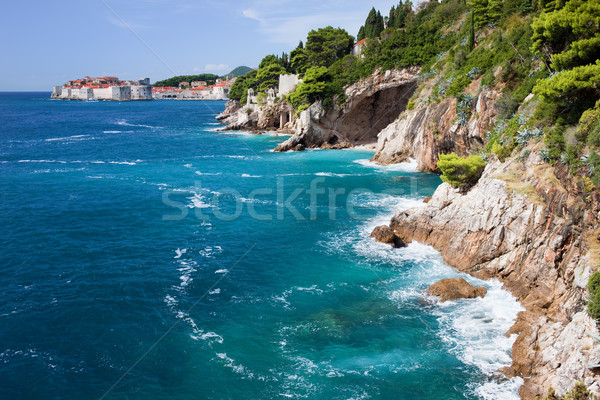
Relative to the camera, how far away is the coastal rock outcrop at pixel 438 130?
40656 mm

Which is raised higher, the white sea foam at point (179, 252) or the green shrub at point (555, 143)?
the green shrub at point (555, 143)

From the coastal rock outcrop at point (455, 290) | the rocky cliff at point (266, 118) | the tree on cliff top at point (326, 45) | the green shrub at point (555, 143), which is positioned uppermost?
the tree on cliff top at point (326, 45)

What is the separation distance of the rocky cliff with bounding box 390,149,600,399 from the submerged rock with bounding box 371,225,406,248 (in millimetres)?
900

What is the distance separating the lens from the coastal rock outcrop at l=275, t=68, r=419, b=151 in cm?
6744

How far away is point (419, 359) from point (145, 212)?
2631cm

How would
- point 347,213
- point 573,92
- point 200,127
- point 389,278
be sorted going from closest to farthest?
point 573,92 → point 389,278 → point 347,213 → point 200,127

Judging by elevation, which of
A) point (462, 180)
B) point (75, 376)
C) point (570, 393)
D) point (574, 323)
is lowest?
point (75, 376)

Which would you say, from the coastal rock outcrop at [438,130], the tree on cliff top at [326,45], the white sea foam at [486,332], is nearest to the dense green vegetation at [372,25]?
the tree on cliff top at [326,45]

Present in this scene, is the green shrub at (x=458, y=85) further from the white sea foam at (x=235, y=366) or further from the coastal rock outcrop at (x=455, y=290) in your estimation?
the white sea foam at (x=235, y=366)

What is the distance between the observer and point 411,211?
31.2 meters

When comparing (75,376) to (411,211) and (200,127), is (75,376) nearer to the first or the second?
(411,211)

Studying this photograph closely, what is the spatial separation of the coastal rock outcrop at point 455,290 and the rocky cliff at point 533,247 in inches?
66.9

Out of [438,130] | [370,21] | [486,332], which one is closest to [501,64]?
[438,130]

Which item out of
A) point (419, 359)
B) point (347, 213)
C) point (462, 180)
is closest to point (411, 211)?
point (462, 180)
